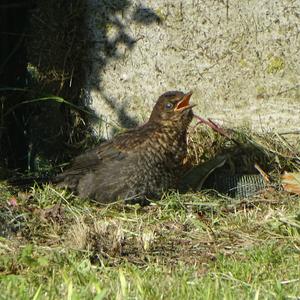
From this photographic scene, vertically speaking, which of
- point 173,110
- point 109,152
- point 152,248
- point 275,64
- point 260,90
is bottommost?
point 152,248

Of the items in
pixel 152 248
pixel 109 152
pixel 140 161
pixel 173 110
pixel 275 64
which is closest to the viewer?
pixel 152 248

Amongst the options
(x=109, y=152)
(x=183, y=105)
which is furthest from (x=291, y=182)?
(x=109, y=152)

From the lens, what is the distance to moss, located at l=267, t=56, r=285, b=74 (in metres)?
8.76

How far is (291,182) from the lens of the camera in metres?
7.89

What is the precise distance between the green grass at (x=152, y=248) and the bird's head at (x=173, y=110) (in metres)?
0.72

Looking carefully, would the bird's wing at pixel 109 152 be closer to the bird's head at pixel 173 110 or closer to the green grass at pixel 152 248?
the bird's head at pixel 173 110

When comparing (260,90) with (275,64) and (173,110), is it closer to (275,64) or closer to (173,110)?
(275,64)

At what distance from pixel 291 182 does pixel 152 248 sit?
227 cm

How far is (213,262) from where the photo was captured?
18.5 feet

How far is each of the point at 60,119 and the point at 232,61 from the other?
1754 millimetres

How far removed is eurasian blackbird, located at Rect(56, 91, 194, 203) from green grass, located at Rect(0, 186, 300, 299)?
0.21m

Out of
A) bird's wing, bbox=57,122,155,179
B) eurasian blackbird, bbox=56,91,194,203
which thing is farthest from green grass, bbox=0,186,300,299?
bird's wing, bbox=57,122,155,179

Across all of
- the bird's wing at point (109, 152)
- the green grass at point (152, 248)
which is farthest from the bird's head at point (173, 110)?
the green grass at point (152, 248)

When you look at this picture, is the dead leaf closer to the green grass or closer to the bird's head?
the green grass
